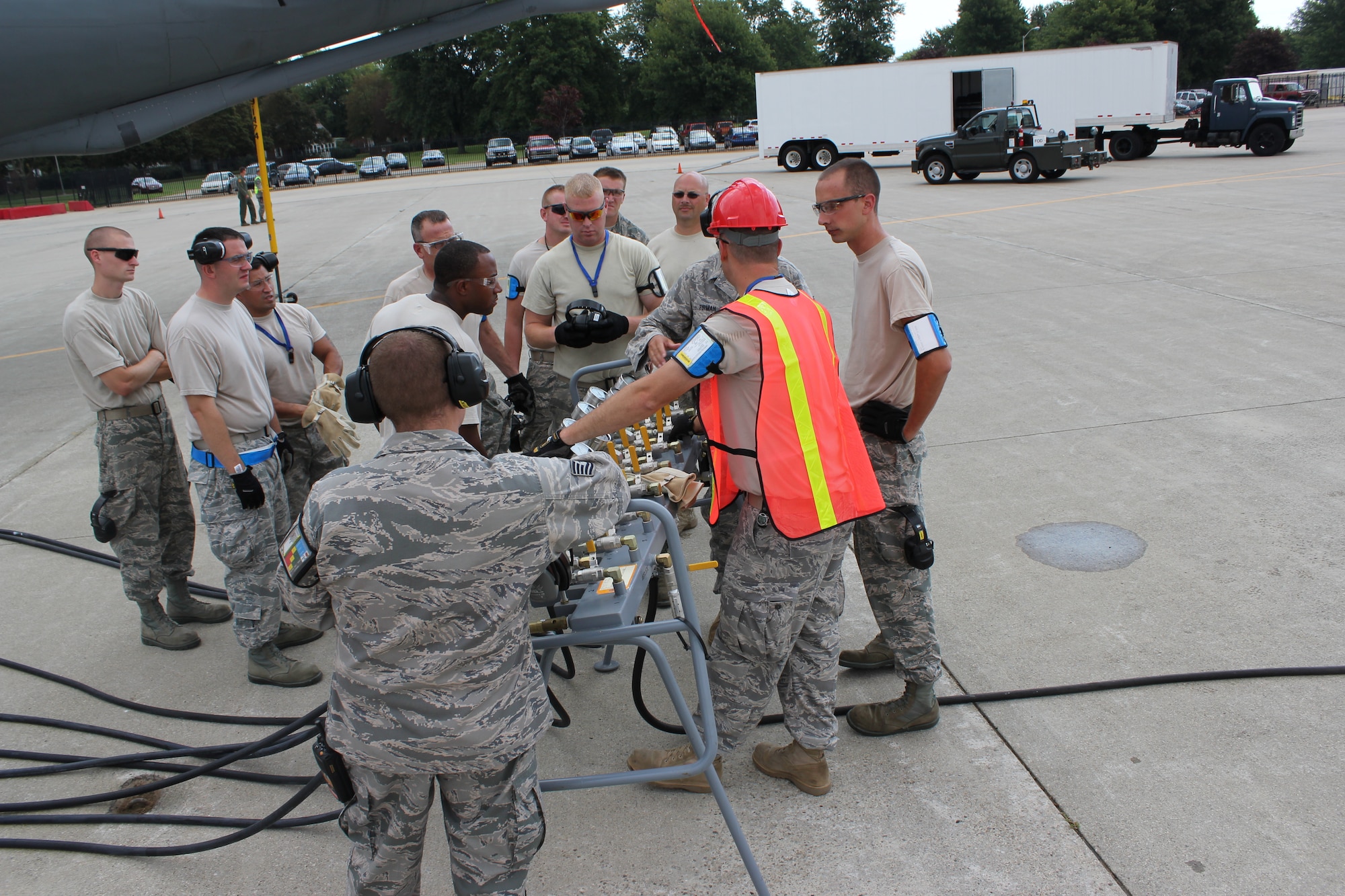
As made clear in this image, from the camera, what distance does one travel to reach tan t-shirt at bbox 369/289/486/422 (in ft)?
11.4

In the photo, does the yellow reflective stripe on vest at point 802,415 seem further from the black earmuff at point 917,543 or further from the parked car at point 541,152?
the parked car at point 541,152

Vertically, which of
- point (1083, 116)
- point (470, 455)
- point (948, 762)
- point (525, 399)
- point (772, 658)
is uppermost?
point (1083, 116)

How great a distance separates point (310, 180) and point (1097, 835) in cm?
5238

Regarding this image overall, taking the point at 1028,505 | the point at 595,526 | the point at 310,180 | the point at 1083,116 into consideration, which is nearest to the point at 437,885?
the point at 595,526

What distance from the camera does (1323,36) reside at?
7256 cm

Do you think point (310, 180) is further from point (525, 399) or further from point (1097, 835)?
point (1097, 835)

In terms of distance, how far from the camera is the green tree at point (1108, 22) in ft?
207

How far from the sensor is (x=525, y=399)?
493 centimetres

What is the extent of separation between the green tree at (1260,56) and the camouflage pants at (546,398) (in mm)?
74932

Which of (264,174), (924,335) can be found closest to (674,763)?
(924,335)

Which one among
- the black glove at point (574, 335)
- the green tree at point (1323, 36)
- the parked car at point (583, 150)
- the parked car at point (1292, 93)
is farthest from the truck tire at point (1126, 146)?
→ the green tree at point (1323, 36)

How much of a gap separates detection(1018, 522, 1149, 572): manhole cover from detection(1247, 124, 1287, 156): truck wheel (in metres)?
23.7

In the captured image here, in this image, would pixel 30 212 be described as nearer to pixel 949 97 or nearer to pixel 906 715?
pixel 949 97

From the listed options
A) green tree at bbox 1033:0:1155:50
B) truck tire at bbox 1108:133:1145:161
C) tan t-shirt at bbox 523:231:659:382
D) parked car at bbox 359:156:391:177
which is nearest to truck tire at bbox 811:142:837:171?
truck tire at bbox 1108:133:1145:161
